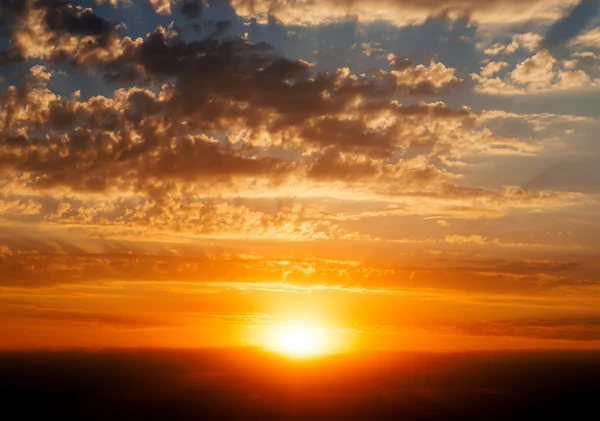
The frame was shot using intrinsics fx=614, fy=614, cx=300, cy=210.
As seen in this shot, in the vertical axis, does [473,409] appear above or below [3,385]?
below

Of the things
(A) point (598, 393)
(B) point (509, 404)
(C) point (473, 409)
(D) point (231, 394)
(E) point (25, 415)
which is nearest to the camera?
(E) point (25, 415)

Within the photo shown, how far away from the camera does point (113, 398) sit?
156m

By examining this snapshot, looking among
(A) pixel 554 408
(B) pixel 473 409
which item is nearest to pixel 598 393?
(A) pixel 554 408

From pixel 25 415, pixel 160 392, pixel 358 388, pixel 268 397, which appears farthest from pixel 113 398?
pixel 358 388

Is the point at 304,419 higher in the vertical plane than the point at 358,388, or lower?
lower

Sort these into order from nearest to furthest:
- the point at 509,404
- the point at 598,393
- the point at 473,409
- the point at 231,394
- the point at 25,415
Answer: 1. the point at 25,415
2. the point at 473,409
3. the point at 509,404
4. the point at 231,394
5. the point at 598,393

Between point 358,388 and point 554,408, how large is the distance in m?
59.1

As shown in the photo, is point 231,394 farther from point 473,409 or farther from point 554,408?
point 554,408

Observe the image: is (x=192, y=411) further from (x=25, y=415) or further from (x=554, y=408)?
(x=554, y=408)

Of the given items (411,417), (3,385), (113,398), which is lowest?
(411,417)

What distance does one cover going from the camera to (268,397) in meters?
164

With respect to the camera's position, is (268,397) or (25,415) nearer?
(25,415)

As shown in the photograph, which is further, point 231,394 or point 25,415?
point 231,394

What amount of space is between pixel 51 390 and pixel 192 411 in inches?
2424
